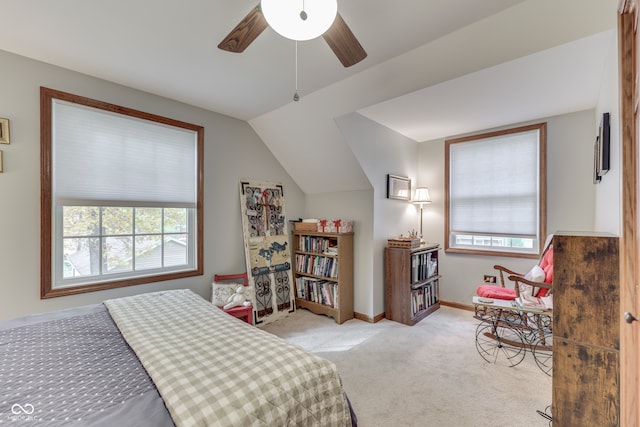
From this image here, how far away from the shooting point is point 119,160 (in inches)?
95.3

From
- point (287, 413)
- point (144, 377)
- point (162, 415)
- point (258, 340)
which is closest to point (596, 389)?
point (287, 413)

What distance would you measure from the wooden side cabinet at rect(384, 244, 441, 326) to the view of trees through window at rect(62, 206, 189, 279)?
7.88 feet

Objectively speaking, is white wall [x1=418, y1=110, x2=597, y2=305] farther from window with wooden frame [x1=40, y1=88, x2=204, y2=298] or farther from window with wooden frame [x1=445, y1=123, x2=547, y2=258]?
window with wooden frame [x1=40, y1=88, x2=204, y2=298]

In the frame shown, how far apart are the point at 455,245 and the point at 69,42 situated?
4490 millimetres

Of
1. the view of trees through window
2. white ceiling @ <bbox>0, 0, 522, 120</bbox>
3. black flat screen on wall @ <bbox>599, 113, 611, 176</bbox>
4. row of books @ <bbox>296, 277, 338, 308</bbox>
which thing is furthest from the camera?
row of books @ <bbox>296, 277, 338, 308</bbox>

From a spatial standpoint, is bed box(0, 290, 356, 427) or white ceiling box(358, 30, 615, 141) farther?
white ceiling box(358, 30, 615, 141)

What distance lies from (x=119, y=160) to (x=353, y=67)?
2.20 meters

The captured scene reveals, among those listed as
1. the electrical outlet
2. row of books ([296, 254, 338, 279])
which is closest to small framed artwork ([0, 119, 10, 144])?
row of books ([296, 254, 338, 279])

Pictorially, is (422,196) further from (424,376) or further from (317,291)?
(424,376)

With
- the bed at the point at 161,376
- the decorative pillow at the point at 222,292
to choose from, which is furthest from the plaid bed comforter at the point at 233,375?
the decorative pillow at the point at 222,292

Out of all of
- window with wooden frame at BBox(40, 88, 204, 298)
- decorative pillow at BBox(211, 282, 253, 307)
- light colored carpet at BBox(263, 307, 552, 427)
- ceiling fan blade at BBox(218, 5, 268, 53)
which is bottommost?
light colored carpet at BBox(263, 307, 552, 427)

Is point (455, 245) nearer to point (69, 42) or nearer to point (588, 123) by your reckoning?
point (588, 123)

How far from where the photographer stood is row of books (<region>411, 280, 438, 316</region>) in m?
3.27

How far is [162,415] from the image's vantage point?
0.85 metres
